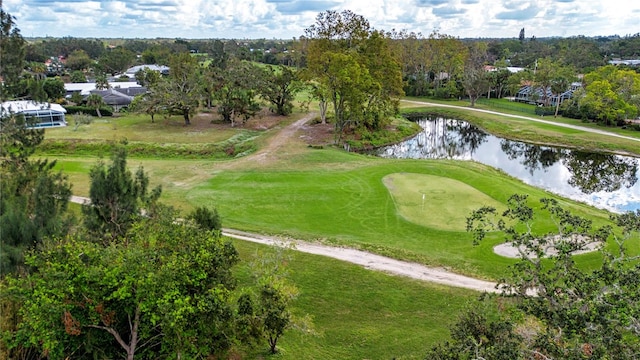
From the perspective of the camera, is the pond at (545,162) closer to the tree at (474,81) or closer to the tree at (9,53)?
the tree at (474,81)

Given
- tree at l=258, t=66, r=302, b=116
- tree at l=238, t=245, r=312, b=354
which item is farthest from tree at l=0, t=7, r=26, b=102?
tree at l=258, t=66, r=302, b=116

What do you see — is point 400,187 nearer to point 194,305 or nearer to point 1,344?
point 194,305

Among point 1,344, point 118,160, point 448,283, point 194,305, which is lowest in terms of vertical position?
point 448,283

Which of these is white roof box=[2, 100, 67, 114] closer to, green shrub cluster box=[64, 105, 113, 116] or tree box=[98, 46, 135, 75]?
green shrub cluster box=[64, 105, 113, 116]

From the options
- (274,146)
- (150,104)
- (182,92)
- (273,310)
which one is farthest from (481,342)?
(150,104)

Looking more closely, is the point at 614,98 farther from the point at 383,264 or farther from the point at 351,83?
the point at 383,264

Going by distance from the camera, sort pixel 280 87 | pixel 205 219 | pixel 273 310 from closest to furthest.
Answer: pixel 273 310 < pixel 205 219 < pixel 280 87

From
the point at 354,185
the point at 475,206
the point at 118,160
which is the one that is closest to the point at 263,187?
the point at 354,185
